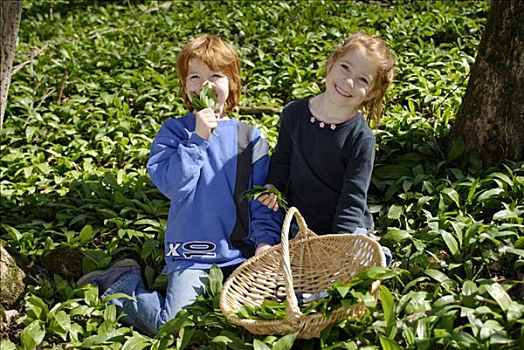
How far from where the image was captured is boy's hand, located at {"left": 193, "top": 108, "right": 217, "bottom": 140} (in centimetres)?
388

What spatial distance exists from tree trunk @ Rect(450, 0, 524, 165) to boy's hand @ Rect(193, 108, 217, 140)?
1.86 meters

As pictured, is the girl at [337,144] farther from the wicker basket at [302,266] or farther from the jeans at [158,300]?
the jeans at [158,300]

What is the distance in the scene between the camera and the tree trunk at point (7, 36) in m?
6.16

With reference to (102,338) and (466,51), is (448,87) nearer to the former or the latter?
(466,51)

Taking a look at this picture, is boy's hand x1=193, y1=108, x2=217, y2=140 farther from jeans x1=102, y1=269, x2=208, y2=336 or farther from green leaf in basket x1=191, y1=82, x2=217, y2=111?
jeans x1=102, y1=269, x2=208, y2=336

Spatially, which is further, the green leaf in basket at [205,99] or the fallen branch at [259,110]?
Result: the fallen branch at [259,110]

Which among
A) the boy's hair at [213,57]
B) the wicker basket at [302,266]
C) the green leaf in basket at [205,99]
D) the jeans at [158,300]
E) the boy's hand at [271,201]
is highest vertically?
the boy's hair at [213,57]

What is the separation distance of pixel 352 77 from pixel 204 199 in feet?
3.57

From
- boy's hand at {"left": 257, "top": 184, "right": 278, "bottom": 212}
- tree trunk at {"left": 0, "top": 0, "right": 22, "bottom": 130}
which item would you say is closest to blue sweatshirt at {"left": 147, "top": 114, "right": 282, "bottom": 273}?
boy's hand at {"left": 257, "top": 184, "right": 278, "bottom": 212}

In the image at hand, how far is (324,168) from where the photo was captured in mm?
4090

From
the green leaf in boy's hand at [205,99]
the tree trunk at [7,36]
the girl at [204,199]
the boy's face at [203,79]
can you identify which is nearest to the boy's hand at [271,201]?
the girl at [204,199]

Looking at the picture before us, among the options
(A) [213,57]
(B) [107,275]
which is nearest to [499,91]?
(A) [213,57]

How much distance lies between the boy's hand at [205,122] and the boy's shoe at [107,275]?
0.95m

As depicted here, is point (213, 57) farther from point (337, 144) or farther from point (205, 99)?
point (337, 144)
